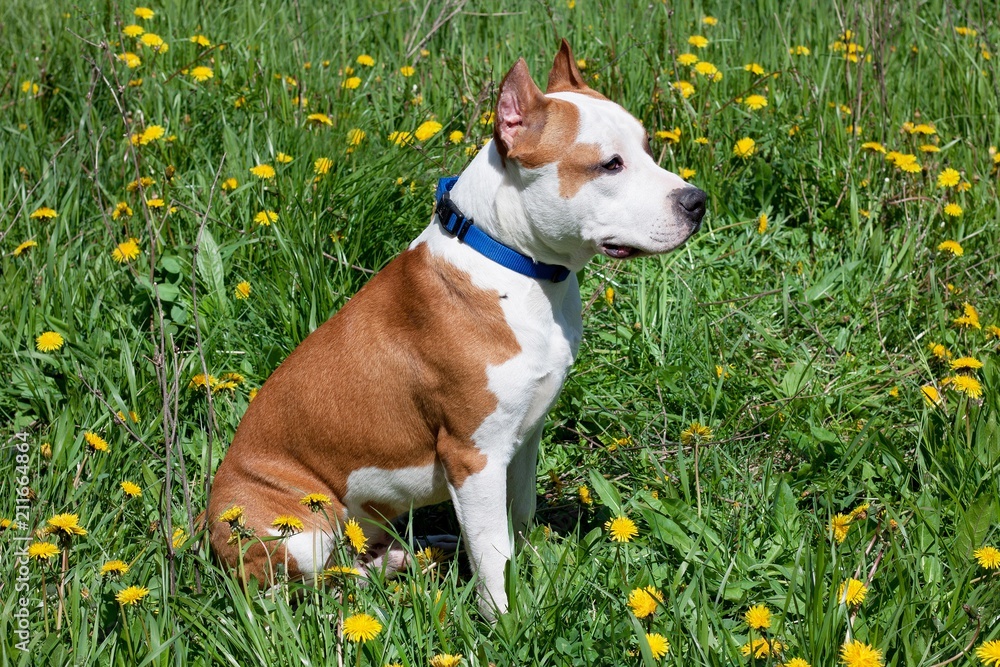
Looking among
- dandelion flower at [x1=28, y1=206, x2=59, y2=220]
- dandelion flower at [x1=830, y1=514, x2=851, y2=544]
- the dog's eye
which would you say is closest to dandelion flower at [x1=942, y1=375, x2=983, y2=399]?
dandelion flower at [x1=830, y1=514, x2=851, y2=544]

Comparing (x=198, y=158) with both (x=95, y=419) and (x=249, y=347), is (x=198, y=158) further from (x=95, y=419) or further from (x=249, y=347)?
(x=95, y=419)

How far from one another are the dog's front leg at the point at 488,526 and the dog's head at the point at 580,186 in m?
0.65

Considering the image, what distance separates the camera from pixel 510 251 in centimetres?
268

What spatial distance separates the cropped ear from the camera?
8.53 ft

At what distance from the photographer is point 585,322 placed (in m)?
3.90

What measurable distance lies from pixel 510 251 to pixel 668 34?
8.36 ft

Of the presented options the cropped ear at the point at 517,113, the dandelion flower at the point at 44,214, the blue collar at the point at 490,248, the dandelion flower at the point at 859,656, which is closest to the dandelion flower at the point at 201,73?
the dandelion flower at the point at 44,214

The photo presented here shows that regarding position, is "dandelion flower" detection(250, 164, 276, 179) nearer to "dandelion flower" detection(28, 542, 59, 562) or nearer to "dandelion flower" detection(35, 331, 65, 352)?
"dandelion flower" detection(35, 331, 65, 352)

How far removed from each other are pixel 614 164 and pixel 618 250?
22 centimetres

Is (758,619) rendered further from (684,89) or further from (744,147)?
(684,89)

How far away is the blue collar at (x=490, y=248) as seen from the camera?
269 centimetres

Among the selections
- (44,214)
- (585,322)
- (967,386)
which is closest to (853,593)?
(967,386)

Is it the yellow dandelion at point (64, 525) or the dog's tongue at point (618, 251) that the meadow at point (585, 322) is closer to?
the yellow dandelion at point (64, 525)

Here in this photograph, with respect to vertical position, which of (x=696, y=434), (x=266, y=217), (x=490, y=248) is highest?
(x=490, y=248)
